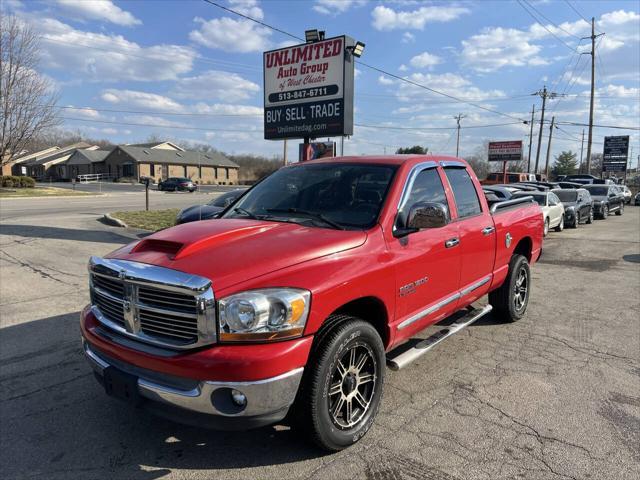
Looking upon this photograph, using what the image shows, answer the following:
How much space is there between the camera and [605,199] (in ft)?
76.2

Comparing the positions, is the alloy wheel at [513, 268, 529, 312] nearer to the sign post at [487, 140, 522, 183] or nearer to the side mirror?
the side mirror

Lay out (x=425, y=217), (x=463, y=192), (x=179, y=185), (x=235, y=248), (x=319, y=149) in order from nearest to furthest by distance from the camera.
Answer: (x=235, y=248), (x=425, y=217), (x=463, y=192), (x=319, y=149), (x=179, y=185)

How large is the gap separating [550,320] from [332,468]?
4229 millimetres

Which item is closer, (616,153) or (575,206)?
(575,206)

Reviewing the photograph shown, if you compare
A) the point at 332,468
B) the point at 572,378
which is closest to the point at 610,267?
the point at 572,378

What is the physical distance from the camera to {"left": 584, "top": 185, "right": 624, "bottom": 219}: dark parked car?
75.3ft

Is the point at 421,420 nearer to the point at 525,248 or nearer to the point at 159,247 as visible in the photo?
the point at 159,247

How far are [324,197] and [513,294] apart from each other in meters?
3.01

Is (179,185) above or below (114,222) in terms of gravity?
above

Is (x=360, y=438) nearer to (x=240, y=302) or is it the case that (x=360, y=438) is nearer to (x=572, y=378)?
(x=240, y=302)

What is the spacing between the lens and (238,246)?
296cm

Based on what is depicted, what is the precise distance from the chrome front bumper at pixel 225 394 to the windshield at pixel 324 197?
1258mm

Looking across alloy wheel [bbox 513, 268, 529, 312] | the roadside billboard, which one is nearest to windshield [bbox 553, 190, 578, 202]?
the roadside billboard

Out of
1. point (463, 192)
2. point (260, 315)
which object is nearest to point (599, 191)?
point (463, 192)
